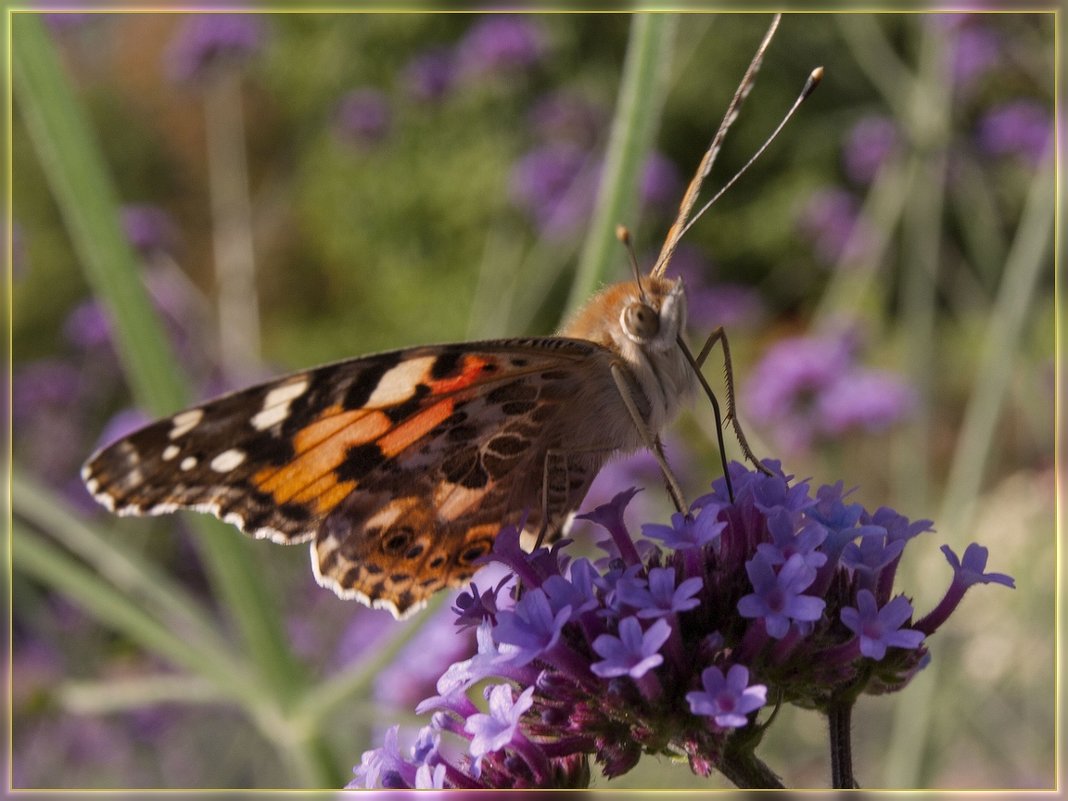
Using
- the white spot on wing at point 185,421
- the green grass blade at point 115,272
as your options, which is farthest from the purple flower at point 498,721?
the green grass blade at point 115,272

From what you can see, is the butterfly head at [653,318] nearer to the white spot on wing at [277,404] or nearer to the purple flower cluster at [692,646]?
the purple flower cluster at [692,646]

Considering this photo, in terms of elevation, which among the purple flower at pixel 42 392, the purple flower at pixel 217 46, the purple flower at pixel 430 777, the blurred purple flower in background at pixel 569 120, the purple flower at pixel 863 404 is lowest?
the purple flower at pixel 863 404

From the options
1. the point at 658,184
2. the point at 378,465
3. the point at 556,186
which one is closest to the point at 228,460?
the point at 378,465

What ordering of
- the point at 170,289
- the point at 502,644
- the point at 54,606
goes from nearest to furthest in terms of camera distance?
the point at 502,644, the point at 170,289, the point at 54,606

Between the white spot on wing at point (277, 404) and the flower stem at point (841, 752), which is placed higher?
the white spot on wing at point (277, 404)

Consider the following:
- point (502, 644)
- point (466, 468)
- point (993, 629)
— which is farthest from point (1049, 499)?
point (502, 644)

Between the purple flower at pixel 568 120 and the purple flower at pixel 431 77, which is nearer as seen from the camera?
the purple flower at pixel 568 120

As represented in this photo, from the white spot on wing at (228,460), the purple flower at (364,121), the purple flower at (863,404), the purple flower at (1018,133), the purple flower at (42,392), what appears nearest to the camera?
the white spot on wing at (228,460)

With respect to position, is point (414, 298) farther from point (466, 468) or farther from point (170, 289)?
point (466, 468)
